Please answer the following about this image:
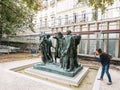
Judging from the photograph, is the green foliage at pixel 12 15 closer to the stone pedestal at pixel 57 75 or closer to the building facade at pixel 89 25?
the building facade at pixel 89 25

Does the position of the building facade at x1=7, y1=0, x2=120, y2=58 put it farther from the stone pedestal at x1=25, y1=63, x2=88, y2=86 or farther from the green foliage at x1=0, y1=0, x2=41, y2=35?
the stone pedestal at x1=25, y1=63, x2=88, y2=86

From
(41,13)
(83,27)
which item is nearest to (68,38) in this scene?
(83,27)

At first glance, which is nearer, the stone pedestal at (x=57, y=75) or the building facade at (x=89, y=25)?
the stone pedestal at (x=57, y=75)

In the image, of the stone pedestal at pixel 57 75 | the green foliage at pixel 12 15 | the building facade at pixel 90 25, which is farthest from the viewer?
the green foliage at pixel 12 15

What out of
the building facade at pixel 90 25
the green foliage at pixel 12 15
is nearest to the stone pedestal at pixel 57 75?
the building facade at pixel 90 25

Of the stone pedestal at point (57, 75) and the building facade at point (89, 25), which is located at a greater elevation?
the building facade at point (89, 25)

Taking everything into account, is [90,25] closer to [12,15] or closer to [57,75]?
[57,75]

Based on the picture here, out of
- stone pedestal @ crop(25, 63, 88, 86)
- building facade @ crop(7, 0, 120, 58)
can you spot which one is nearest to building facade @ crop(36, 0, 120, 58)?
building facade @ crop(7, 0, 120, 58)

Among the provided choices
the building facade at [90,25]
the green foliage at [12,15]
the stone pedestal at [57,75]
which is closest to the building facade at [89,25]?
the building facade at [90,25]

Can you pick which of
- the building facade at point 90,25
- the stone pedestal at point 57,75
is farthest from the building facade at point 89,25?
the stone pedestal at point 57,75

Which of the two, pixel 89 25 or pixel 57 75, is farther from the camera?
pixel 89 25

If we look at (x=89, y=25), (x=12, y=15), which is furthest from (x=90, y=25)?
(x=12, y=15)

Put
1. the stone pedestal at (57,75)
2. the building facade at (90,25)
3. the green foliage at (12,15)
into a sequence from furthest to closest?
1. the green foliage at (12,15)
2. the building facade at (90,25)
3. the stone pedestal at (57,75)

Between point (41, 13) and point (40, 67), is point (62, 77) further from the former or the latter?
point (41, 13)
